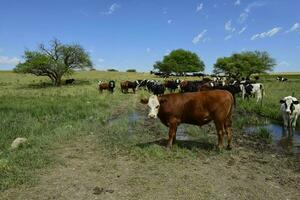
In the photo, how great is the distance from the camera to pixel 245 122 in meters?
16.5

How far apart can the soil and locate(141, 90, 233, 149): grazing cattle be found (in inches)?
38.8

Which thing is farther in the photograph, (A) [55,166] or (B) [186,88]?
(B) [186,88]

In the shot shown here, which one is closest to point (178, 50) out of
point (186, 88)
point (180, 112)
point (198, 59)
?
point (198, 59)

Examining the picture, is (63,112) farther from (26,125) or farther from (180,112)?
(180,112)

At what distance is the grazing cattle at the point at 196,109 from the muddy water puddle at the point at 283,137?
2.28 metres

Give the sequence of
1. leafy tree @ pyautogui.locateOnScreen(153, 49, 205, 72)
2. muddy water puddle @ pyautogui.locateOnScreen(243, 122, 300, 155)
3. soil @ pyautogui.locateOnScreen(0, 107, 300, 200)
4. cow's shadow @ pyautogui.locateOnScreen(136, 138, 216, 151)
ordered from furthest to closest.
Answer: leafy tree @ pyautogui.locateOnScreen(153, 49, 205, 72)
muddy water puddle @ pyautogui.locateOnScreen(243, 122, 300, 155)
cow's shadow @ pyautogui.locateOnScreen(136, 138, 216, 151)
soil @ pyautogui.locateOnScreen(0, 107, 300, 200)

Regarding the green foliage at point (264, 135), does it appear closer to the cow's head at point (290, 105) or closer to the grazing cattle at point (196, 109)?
the cow's head at point (290, 105)

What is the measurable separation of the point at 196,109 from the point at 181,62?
84734 mm

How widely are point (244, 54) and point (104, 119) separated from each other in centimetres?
6956

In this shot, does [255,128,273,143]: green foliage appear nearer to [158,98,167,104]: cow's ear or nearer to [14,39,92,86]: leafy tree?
[158,98,167,104]: cow's ear

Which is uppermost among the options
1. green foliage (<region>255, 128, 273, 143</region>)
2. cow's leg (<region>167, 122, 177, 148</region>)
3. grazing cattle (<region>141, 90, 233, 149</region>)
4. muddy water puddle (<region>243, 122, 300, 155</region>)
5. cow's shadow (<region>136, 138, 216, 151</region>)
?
grazing cattle (<region>141, 90, 233, 149</region>)

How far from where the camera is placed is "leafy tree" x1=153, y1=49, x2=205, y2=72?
92.7m

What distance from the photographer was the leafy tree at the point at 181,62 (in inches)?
3649

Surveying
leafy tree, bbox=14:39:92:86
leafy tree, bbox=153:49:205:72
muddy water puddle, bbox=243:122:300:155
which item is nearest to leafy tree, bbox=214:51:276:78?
leafy tree, bbox=153:49:205:72
